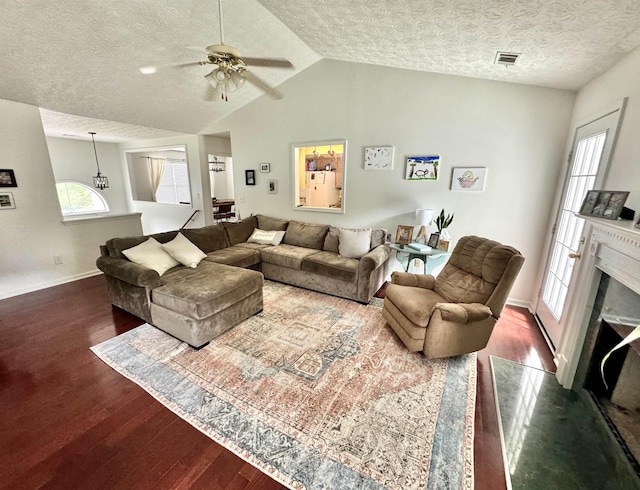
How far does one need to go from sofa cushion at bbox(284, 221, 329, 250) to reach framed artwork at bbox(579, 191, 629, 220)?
2951 mm

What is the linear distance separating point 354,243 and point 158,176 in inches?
256

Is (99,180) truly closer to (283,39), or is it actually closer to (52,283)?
(52,283)

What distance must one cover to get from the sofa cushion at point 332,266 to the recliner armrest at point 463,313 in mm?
1294

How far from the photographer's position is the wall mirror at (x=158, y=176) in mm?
7051

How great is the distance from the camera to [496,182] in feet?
10.8

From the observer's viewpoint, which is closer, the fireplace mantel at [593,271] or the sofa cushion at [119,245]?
the fireplace mantel at [593,271]

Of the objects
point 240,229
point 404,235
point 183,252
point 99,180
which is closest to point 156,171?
point 99,180

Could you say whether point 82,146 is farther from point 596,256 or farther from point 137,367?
point 596,256

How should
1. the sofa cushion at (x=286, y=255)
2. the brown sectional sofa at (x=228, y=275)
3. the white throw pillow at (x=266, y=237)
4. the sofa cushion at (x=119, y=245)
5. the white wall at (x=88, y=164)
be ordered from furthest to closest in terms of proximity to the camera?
1. the white wall at (x=88, y=164)
2. the white throw pillow at (x=266, y=237)
3. the sofa cushion at (x=286, y=255)
4. the sofa cushion at (x=119, y=245)
5. the brown sectional sofa at (x=228, y=275)

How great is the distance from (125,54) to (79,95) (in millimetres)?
1121

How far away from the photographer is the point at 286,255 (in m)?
3.85

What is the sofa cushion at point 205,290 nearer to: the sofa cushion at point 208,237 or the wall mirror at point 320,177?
the sofa cushion at point 208,237

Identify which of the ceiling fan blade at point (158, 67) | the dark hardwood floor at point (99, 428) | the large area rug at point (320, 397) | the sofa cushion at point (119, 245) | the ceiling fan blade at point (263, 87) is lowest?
the dark hardwood floor at point (99, 428)

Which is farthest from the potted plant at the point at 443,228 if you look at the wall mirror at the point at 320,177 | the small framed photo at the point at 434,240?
the wall mirror at the point at 320,177
